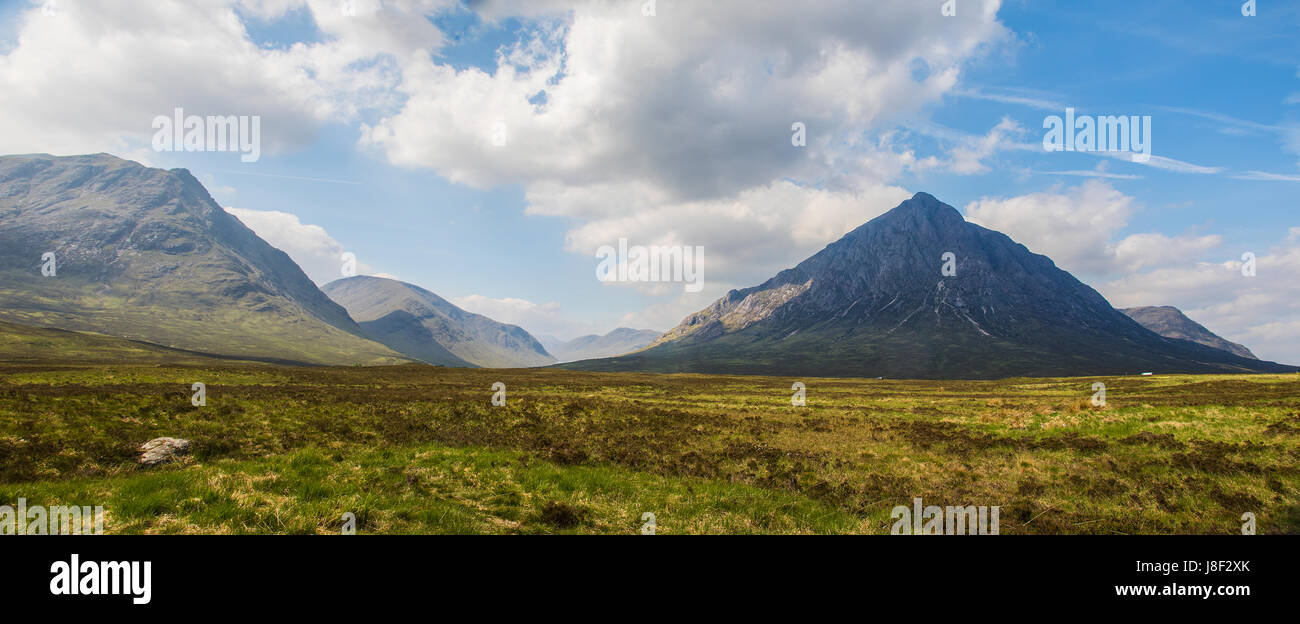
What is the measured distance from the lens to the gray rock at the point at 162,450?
1451 centimetres

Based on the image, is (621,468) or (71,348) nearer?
(621,468)

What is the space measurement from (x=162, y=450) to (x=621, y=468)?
15.1 m

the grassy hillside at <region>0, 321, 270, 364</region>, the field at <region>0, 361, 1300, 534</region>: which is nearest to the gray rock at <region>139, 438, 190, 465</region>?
the field at <region>0, 361, 1300, 534</region>

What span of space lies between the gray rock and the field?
0.41 metres

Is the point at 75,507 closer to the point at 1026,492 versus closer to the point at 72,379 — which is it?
the point at 1026,492

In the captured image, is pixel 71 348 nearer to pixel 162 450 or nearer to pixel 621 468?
pixel 162 450

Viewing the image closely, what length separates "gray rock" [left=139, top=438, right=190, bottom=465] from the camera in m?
14.5

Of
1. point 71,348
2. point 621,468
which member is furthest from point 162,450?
point 71,348

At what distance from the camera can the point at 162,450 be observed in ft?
49.9

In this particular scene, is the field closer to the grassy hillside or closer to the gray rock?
the gray rock
